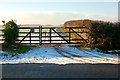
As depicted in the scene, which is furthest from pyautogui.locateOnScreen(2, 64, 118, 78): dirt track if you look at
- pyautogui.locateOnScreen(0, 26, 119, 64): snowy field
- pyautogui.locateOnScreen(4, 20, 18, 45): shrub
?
pyautogui.locateOnScreen(4, 20, 18, 45): shrub

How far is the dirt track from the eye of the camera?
19.6 ft

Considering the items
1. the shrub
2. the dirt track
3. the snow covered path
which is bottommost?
the dirt track

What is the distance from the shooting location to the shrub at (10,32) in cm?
1266

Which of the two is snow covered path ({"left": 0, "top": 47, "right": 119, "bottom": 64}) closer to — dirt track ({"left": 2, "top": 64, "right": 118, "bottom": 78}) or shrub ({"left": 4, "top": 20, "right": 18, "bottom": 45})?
dirt track ({"left": 2, "top": 64, "right": 118, "bottom": 78})

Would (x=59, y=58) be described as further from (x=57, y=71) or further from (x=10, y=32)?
(x=10, y=32)

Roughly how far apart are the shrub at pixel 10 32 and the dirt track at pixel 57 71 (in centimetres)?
561

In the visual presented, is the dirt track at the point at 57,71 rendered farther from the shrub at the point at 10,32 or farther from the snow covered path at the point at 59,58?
the shrub at the point at 10,32

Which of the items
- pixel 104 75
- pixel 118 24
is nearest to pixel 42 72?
pixel 104 75

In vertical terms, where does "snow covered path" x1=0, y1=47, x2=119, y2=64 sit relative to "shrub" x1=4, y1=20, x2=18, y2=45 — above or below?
below

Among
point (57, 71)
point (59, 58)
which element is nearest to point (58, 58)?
point (59, 58)

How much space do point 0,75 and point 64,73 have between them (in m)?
2.53

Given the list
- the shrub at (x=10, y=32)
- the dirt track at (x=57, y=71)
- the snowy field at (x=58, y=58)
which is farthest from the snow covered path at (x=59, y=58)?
the shrub at (x=10, y=32)

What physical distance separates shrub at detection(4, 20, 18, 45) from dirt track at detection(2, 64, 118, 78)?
18.4ft

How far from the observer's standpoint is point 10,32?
500 inches
